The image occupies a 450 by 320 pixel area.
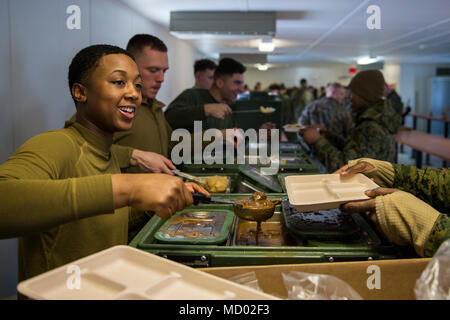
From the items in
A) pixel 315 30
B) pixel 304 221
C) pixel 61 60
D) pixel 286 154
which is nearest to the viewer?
pixel 304 221

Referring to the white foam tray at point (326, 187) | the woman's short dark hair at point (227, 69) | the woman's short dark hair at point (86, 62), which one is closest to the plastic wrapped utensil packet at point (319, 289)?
the white foam tray at point (326, 187)

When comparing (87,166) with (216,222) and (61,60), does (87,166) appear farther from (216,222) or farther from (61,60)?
(61,60)

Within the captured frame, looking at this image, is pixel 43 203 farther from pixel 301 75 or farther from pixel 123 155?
pixel 301 75

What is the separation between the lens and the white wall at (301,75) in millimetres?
17156

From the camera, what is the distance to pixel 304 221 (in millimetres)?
1599

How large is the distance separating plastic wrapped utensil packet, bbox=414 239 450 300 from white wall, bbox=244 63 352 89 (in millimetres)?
16691

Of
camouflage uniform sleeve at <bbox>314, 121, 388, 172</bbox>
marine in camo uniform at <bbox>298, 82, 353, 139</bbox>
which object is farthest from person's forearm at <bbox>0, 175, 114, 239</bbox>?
marine in camo uniform at <bbox>298, 82, 353, 139</bbox>

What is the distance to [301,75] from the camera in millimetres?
17500

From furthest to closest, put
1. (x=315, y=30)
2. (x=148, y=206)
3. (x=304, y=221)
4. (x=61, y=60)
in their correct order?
1. (x=315, y=30)
2. (x=61, y=60)
3. (x=304, y=221)
4. (x=148, y=206)

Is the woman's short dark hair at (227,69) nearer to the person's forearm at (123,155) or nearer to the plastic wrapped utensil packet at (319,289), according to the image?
the person's forearm at (123,155)

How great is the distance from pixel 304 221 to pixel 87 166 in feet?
2.84

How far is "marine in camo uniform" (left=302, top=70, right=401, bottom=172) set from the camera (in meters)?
2.76

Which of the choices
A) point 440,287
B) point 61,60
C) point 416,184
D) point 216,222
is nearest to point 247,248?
point 216,222

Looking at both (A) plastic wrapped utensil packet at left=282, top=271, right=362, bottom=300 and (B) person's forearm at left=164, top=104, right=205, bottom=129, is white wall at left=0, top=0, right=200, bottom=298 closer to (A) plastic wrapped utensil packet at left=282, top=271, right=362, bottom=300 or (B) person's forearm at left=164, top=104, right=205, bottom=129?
(B) person's forearm at left=164, top=104, right=205, bottom=129
